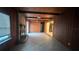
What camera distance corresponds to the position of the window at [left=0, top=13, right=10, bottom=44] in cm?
159

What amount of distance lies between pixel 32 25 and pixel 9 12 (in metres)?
0.56

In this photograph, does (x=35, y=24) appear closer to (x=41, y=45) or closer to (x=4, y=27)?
(x=41, y=45)

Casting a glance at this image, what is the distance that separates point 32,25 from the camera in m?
1.91

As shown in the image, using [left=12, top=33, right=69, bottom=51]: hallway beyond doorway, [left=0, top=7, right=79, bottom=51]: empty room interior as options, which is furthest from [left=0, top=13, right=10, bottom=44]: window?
[left=12, top=33, right=69, bottom=51]: hallway beyond doorway

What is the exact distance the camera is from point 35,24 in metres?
1.89

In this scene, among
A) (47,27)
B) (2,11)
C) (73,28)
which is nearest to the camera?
(2,11)

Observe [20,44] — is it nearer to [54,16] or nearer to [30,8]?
[30,8]

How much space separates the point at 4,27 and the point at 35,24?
65cm

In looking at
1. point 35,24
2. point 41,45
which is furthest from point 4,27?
point 41,45

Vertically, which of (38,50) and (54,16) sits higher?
(54,16)

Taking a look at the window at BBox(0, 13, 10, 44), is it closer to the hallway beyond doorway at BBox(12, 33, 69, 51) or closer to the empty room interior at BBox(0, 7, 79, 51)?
the empty room interior at BBox(0, 7, 79, 51)
